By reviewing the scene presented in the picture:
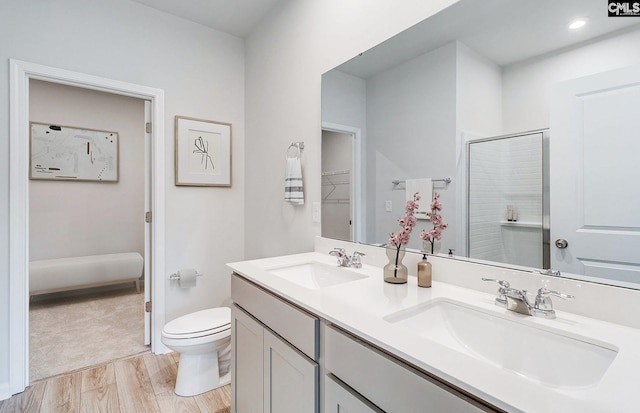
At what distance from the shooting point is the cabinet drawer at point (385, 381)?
0.60 meters

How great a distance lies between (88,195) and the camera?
380 cm

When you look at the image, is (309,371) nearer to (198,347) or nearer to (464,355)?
(464,355)

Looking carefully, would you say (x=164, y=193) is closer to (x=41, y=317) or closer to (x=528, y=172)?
(x=41, y=317)

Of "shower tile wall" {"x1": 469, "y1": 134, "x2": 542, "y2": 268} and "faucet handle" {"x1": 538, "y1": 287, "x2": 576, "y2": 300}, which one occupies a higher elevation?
"shower tile wall" {"x1": 469, "y1": 134, "x2": 542, "y2": 268}

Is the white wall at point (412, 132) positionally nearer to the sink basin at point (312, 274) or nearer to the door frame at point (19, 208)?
the sink basin at point (312, 274)

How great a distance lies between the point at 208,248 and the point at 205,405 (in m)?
1.20

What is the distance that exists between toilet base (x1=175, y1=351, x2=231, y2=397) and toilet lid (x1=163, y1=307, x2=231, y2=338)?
0.18 metres

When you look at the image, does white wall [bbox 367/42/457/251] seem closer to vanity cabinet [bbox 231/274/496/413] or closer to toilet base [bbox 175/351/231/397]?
vanity cabinet [bbox 231/274/496/413]

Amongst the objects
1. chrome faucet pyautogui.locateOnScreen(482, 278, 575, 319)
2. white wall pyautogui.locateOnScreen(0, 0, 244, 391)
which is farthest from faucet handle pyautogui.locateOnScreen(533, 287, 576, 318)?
white wall pyautogui.locateOnScreen(0, 0, 244, 391)

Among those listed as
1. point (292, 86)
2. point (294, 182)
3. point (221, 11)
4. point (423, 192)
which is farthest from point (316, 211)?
point (221, 11)

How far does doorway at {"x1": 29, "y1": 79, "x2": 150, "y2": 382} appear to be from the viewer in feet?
10.6

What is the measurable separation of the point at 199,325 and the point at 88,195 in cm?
299

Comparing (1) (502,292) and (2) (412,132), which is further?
(2) (412,132)

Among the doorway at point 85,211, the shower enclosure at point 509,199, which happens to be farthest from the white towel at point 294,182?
the doorway at point 85,211
